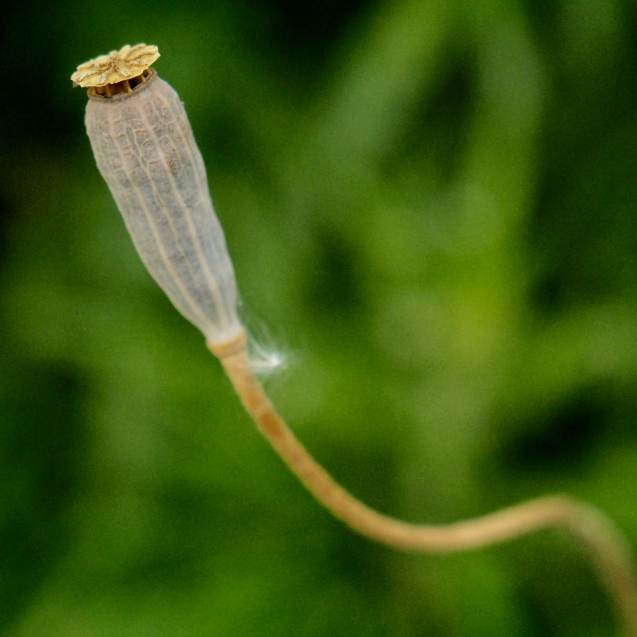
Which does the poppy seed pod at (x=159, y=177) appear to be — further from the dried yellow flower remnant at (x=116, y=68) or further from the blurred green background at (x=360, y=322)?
the blurred green background at (x=360, y=322)

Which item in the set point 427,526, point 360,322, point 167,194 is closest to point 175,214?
point 167,194

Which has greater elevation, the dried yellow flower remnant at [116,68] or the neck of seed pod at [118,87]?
the dried yellow flower remnant at [116,68]

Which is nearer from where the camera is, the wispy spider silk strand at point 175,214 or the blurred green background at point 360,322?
the wispy spider silk strand at point 175,214

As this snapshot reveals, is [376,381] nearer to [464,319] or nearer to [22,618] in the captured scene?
[464,319]

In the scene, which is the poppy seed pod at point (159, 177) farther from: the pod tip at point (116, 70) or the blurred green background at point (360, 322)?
the blurred green background at point (360, 322)

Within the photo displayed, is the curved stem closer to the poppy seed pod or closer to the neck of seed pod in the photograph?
the poppy seed pod

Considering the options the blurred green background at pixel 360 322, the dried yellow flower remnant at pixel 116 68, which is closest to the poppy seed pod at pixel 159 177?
the dried yellow flower remnant at pixel 116 68

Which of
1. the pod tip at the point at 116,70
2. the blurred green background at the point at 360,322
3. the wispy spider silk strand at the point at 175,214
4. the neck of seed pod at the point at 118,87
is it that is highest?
the pod tip at the point at 116,70
